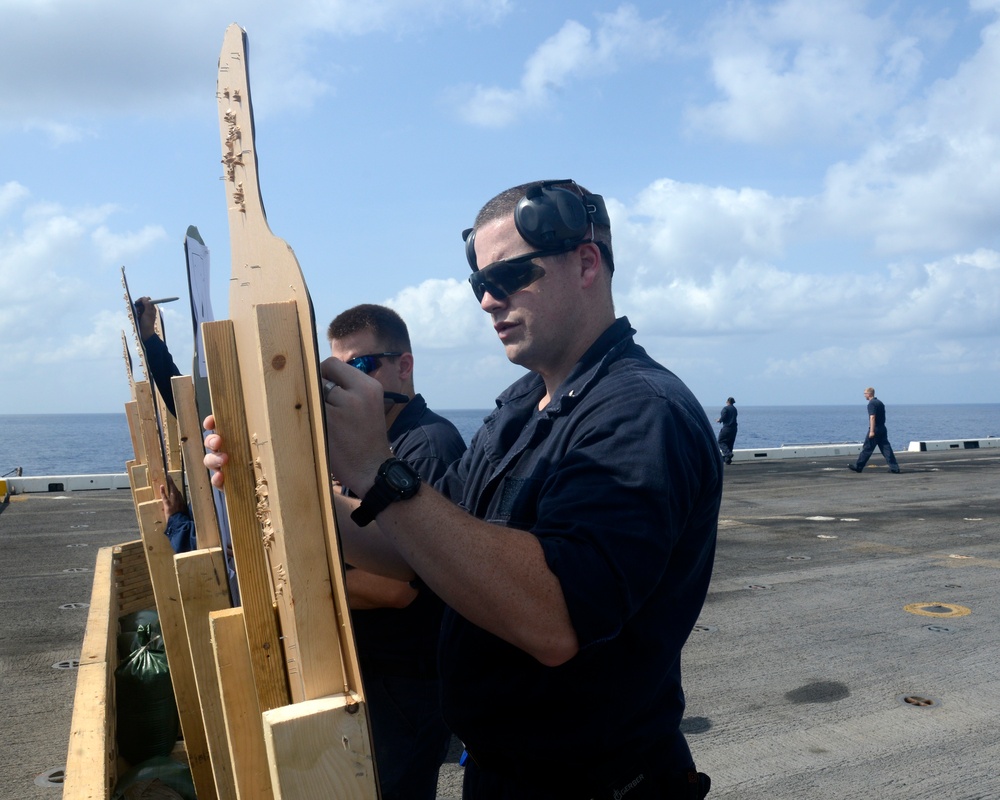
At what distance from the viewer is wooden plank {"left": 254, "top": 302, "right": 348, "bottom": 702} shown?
52.1 inches

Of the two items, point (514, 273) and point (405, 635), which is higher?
point (514, 273)

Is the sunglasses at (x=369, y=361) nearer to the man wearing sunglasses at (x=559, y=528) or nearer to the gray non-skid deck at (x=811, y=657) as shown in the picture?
the man wearing sunglasses at (x=559, y=528)

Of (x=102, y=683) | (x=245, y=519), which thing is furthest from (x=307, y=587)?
(x=102, y=683)

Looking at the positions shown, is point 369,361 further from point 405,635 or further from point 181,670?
point 181,670

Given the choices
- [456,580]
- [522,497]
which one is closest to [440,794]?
[522,497]

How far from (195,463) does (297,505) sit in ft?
7.54

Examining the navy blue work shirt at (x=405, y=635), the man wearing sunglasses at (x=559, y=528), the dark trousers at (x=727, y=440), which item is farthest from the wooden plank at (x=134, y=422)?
the dark trousers at (x=727, y=440)

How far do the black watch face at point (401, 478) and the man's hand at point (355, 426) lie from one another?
30 millimetres

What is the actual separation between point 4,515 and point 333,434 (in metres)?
15.2

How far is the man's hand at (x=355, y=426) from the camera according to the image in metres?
1.47

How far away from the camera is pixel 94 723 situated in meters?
3.53

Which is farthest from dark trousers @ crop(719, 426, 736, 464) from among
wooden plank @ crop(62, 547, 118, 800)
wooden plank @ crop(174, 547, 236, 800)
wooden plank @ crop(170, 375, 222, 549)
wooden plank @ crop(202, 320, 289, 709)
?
wooden plank @ crop(202, 320, 289, 709)

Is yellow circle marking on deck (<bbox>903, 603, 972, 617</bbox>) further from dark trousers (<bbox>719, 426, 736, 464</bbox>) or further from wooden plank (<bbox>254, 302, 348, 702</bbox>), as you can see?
dark trousers (<bbox>719, 426, 736, 464</bbox>)

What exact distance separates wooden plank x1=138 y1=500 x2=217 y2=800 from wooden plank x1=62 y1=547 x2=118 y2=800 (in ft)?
0.99
